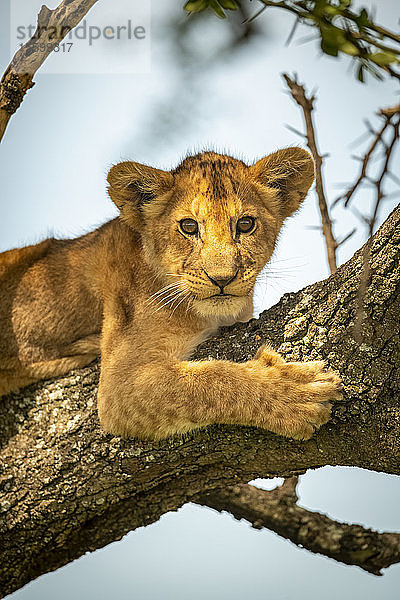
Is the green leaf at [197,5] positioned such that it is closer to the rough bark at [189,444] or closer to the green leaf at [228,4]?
the green leaf at [228,4]

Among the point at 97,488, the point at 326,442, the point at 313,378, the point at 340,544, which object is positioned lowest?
the point at 340,544

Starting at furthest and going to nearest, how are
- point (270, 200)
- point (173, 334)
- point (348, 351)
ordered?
point (270, 200) → point (173, 334) → point (348, 351)

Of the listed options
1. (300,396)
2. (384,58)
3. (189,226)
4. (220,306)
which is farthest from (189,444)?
(384,58)

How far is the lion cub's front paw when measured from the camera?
2.18 m

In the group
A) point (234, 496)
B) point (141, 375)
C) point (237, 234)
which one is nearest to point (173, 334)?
point (141, 375)

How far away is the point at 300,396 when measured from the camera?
7.20 feet

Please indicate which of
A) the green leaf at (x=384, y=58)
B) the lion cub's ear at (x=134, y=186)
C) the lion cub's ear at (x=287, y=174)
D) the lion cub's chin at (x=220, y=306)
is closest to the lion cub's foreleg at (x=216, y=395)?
the lion cub's chin at (x=220, y=306)

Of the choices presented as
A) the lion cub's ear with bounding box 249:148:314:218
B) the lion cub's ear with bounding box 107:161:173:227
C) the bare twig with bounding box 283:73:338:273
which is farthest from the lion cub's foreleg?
the bare twig with bounding box 283:73:338:273

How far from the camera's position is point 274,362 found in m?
2.30

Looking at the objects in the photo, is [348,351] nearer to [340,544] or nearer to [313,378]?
[313,378]

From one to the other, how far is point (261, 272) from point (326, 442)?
67 cm

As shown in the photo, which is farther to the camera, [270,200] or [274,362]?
[270,200]

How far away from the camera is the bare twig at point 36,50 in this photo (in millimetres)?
2150

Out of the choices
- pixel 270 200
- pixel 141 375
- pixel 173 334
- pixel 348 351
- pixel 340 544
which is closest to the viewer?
pixel 348 351
